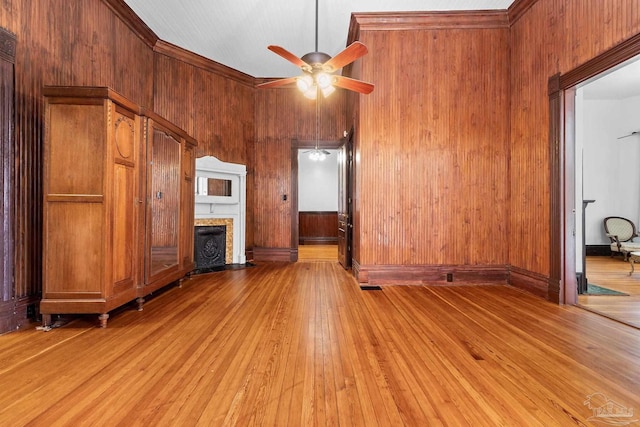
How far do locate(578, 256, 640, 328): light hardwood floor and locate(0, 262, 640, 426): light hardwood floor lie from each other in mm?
238

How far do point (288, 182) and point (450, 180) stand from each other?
3.27 metres

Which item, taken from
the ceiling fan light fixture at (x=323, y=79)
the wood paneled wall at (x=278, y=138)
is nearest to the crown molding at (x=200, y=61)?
the wood paneled wall at (x=278, y=138)

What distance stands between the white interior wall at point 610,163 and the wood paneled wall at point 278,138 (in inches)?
220

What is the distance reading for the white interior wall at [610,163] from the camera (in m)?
6.62

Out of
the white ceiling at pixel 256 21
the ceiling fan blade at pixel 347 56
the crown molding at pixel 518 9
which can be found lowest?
the ceiling fan blade at pixel 347 56

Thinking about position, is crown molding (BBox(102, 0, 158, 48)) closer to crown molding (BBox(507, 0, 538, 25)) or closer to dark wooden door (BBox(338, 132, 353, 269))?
dark wooden door (BBox(338, 132, 353, 269))

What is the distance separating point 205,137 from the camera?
5.64 metres

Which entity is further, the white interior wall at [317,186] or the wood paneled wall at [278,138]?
the white interior wall at [317,186]

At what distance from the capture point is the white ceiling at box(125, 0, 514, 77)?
4039 mm

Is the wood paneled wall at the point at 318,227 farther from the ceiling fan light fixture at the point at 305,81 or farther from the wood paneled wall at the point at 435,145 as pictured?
the ceiling fan light fixture at the point at 305,81

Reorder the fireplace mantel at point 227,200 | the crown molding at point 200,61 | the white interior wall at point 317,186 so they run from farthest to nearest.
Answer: the white interior wall at point 317,186
the fireplace mantel at point 227,200
the crown molding at point 200,61

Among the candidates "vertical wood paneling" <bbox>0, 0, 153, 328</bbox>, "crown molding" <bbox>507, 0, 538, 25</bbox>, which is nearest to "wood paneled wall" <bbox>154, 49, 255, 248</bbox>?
"vertical wood paneling" <bbox>0, 0, 153, 328</bbox>

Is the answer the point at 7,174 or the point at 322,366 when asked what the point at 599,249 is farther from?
the point at 7,174

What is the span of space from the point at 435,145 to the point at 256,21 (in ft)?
10.2
